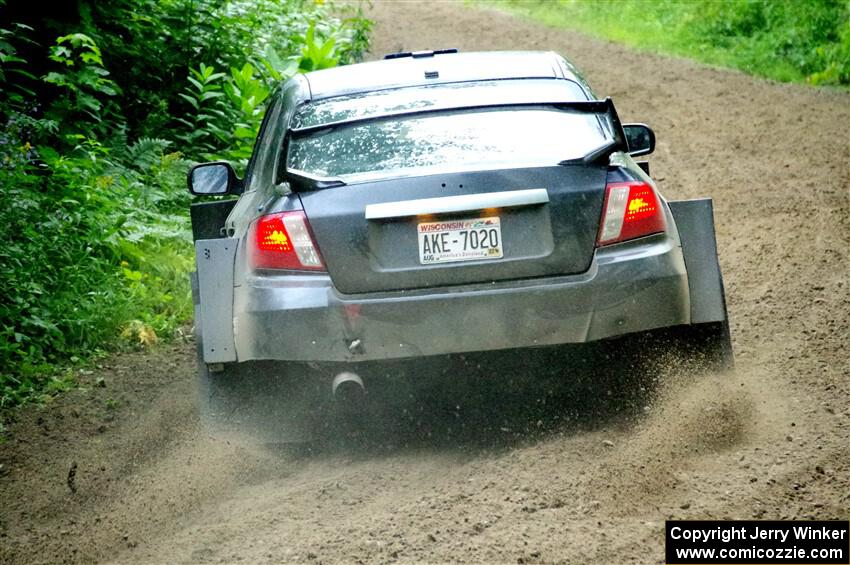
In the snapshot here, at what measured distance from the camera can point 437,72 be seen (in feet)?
18.6

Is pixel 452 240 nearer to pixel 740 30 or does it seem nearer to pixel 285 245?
pixel 285 245

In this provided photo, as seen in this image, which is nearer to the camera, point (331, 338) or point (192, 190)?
point (331, 338)

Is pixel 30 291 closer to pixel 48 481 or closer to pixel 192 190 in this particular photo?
pixel 192 190

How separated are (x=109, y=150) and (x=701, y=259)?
6262 mm

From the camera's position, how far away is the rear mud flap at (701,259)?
188 inches

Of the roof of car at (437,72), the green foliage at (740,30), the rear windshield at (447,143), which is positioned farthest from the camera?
the green foliage at (740,30)

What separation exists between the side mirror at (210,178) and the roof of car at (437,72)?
0.68 metres

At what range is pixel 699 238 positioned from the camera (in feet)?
16.3

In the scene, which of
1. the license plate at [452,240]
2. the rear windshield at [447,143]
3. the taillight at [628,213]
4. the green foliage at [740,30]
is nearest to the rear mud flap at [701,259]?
the taillight at [628,213]

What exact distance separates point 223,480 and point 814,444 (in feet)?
8.21

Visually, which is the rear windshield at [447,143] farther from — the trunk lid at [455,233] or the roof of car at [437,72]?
the roof of car at [437,72]

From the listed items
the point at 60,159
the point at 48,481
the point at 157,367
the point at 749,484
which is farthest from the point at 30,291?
the point at 749,484

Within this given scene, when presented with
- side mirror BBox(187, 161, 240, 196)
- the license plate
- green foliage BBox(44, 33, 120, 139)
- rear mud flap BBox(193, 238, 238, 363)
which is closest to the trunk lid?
the license plate

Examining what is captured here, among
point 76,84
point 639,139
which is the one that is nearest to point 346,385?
point 639,139
